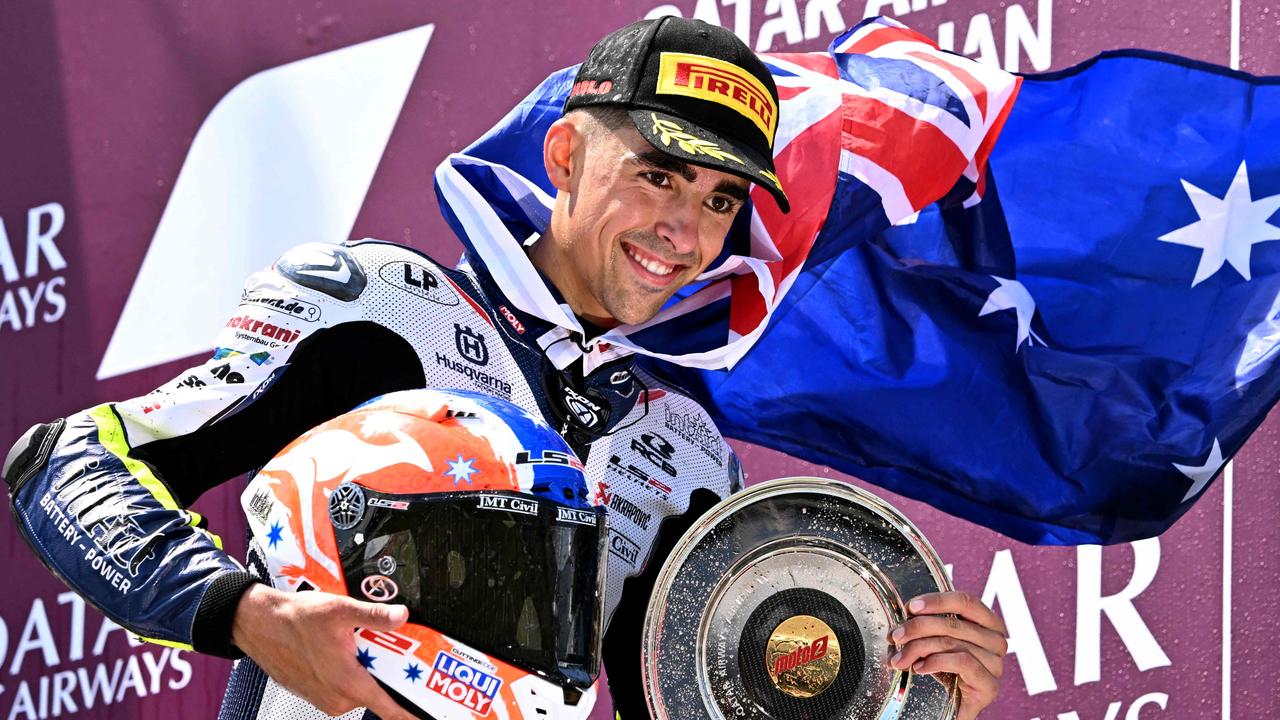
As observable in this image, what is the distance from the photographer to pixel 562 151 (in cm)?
242

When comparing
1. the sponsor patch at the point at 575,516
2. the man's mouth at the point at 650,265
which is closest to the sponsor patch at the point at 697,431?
the man's mouth at the point at 650,265

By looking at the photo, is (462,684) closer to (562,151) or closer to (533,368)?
(533,368)

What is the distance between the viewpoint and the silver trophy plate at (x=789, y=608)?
213 centimetres

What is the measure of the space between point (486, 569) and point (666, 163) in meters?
0.71

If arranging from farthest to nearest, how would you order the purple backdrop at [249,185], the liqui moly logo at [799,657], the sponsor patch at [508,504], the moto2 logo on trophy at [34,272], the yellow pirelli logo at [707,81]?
the moto2 logo on trophy at [34,272] < the purple backdrop at [249,185] < the yellow pirelli logo at [707,81] < the liqui moly logo at [799,657] < the sponsor patch at [508,504]

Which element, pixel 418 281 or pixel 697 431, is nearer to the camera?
pixel 418 281

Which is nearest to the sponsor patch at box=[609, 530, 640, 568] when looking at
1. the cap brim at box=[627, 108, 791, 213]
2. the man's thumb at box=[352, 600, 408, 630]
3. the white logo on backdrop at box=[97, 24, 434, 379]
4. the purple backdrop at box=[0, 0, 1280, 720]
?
the cap brim at box=[627, 108, 791, 213]

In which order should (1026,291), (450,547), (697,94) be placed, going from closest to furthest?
(450,547) → (697,94) → (1026,291)

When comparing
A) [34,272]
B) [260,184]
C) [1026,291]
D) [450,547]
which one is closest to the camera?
[450,547]

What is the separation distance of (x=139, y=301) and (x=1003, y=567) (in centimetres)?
222

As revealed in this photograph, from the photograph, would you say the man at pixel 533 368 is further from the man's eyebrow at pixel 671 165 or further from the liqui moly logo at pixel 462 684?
the liqui moly logo at pixel 462 684

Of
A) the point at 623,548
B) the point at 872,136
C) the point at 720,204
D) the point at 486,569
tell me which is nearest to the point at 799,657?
the point at 623,548

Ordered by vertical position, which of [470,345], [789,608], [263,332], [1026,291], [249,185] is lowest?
[789,608]

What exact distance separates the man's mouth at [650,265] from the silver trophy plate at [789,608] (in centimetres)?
36
